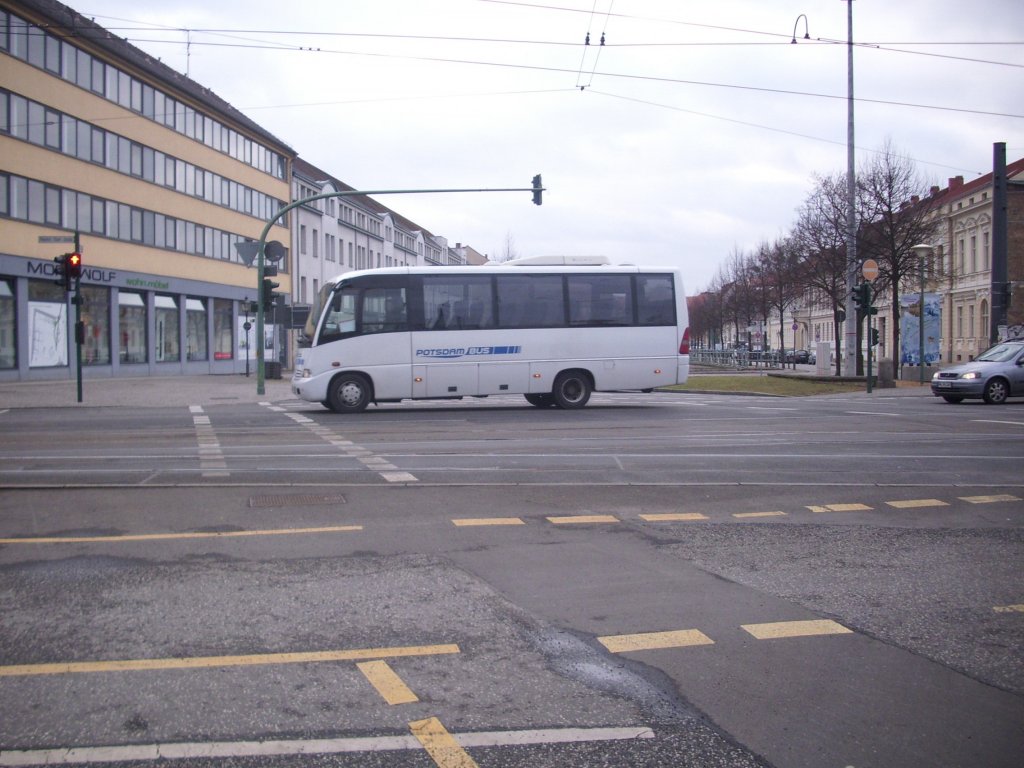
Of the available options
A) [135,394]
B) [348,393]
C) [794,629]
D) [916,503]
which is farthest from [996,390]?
[135,394]

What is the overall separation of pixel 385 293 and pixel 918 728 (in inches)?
709

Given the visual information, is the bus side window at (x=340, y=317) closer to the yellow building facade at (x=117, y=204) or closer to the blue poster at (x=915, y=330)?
the yellow building facade at (x=117, y=204)

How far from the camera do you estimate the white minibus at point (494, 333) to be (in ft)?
67.7

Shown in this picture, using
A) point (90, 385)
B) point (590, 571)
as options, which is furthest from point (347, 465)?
point (90, 385)

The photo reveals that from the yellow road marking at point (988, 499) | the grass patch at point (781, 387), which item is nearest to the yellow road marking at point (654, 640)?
the yellow road marking at point (988, 499)

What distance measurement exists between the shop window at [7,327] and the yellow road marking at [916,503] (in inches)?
1323

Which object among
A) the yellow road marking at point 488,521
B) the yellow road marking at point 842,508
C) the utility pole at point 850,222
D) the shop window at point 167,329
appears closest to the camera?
the yellow road marking at point 488,521

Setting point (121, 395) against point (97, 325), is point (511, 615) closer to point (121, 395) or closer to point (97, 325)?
point (121, 395)

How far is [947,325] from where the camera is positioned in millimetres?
72188

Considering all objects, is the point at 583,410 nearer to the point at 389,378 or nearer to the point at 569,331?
the point at 569,331

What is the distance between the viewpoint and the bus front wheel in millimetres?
20688

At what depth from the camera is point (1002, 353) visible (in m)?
24.6

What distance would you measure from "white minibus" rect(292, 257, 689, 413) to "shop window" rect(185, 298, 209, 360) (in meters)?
30.1

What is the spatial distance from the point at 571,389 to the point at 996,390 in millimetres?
11338
